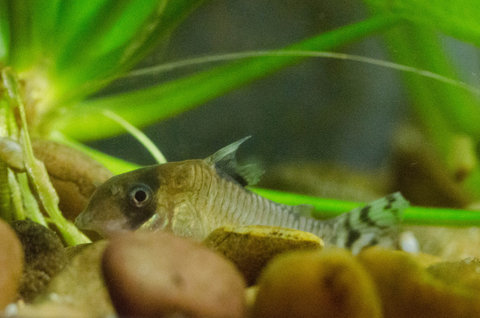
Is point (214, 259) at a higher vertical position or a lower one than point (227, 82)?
lower

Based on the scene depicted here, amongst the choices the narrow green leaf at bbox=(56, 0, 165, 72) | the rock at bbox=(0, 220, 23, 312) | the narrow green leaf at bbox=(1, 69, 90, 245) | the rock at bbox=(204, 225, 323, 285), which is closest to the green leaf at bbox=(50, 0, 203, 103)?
the narrow green leaf at bbox=(56, 0, 165, 72)

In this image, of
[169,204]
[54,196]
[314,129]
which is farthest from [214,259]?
[314,129]

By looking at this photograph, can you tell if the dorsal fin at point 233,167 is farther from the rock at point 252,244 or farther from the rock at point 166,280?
the rock at point 166,280

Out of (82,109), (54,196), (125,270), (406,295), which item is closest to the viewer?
(125,270)

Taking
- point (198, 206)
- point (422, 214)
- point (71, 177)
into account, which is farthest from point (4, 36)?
point (422, 214)

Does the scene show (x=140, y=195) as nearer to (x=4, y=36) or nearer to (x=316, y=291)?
(x=316, y=291)

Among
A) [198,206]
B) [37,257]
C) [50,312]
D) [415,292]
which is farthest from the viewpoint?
[198,206]

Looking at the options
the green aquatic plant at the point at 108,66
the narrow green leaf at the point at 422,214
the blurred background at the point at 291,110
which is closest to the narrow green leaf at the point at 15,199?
the green aquatic plant at the point at 108,66

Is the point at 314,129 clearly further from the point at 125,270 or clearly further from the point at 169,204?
the point at 125,270
